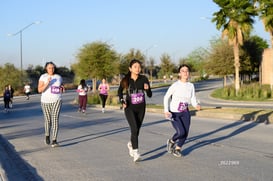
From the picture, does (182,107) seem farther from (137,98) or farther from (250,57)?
(250,57)

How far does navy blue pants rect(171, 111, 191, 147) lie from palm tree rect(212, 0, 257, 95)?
31030 millimetres

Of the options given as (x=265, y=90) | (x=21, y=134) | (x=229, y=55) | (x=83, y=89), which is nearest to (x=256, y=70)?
(x=229, y=55)

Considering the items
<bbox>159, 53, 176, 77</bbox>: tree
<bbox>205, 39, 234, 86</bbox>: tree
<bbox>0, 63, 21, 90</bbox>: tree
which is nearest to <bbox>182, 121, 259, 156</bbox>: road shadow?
<bbox>205, 39, 234, 86</bbox>: tree

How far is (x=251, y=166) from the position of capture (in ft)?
24.6

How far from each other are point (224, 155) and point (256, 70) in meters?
45.9

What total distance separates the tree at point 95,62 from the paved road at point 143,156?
30277mm

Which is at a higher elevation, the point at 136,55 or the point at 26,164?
the point at 136,55

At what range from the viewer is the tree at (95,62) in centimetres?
4359

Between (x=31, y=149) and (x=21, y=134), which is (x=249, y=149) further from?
(x=21, y=134)

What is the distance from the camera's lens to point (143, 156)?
8.72m

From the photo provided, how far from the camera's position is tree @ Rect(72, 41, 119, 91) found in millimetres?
43594

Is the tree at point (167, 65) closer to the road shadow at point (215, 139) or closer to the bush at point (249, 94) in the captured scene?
the bush at point (249, 94)

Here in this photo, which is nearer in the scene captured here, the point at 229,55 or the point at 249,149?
the point at 249,149

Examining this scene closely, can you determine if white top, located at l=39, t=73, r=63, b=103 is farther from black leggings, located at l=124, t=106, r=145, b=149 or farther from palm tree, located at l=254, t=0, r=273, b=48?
palm tree, located at l=254, t=0, r=273, b=48
